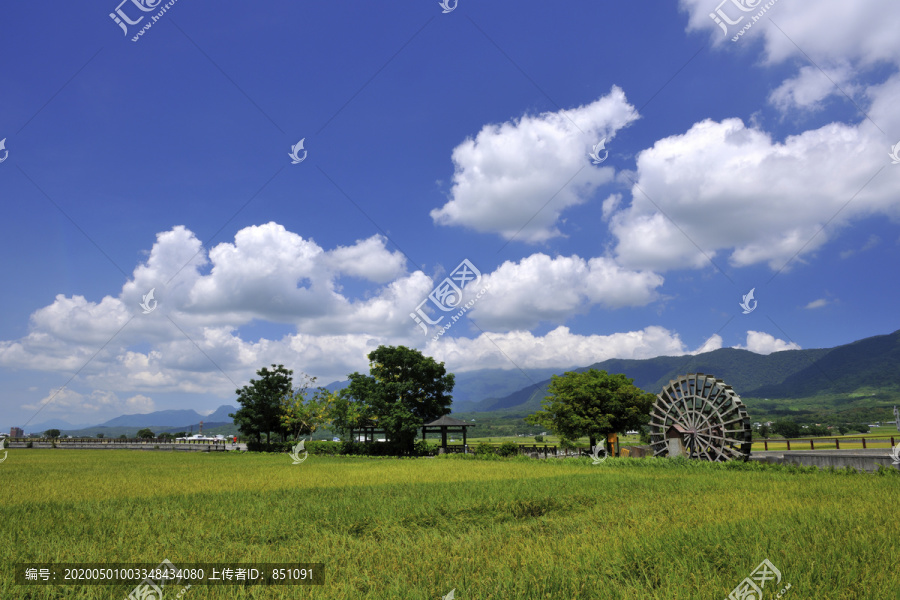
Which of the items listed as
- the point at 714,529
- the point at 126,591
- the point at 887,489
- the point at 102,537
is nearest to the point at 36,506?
the point at 102,537

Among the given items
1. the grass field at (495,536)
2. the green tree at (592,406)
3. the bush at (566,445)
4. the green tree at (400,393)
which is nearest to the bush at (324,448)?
the green tree at (400,393)

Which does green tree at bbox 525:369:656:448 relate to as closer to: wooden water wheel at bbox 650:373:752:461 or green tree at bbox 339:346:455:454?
wooden water wheel at bbox 650:373:752:461

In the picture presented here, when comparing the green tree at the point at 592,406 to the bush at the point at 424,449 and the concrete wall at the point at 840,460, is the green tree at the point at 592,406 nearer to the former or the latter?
the bush at the point at 424,449

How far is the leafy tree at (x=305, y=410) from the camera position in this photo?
50.5 metres

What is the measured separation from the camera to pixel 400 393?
4484cm

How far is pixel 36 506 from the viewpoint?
42.3 feet

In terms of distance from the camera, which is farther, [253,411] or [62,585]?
[253,411]

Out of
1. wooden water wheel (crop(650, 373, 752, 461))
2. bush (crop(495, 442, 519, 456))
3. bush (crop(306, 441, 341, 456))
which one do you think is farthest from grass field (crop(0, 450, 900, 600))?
bush (crop(306, 441, 341, 456))

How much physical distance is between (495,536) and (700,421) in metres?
25.4

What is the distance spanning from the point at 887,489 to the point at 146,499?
800 inches

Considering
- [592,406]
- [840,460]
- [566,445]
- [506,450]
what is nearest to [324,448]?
[506,450]

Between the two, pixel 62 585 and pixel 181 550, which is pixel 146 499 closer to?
pixel 181 550

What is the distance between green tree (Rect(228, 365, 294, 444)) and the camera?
5331 centimetres

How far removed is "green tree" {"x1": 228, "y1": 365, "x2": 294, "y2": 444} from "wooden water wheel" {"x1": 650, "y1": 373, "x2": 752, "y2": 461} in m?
38.5
